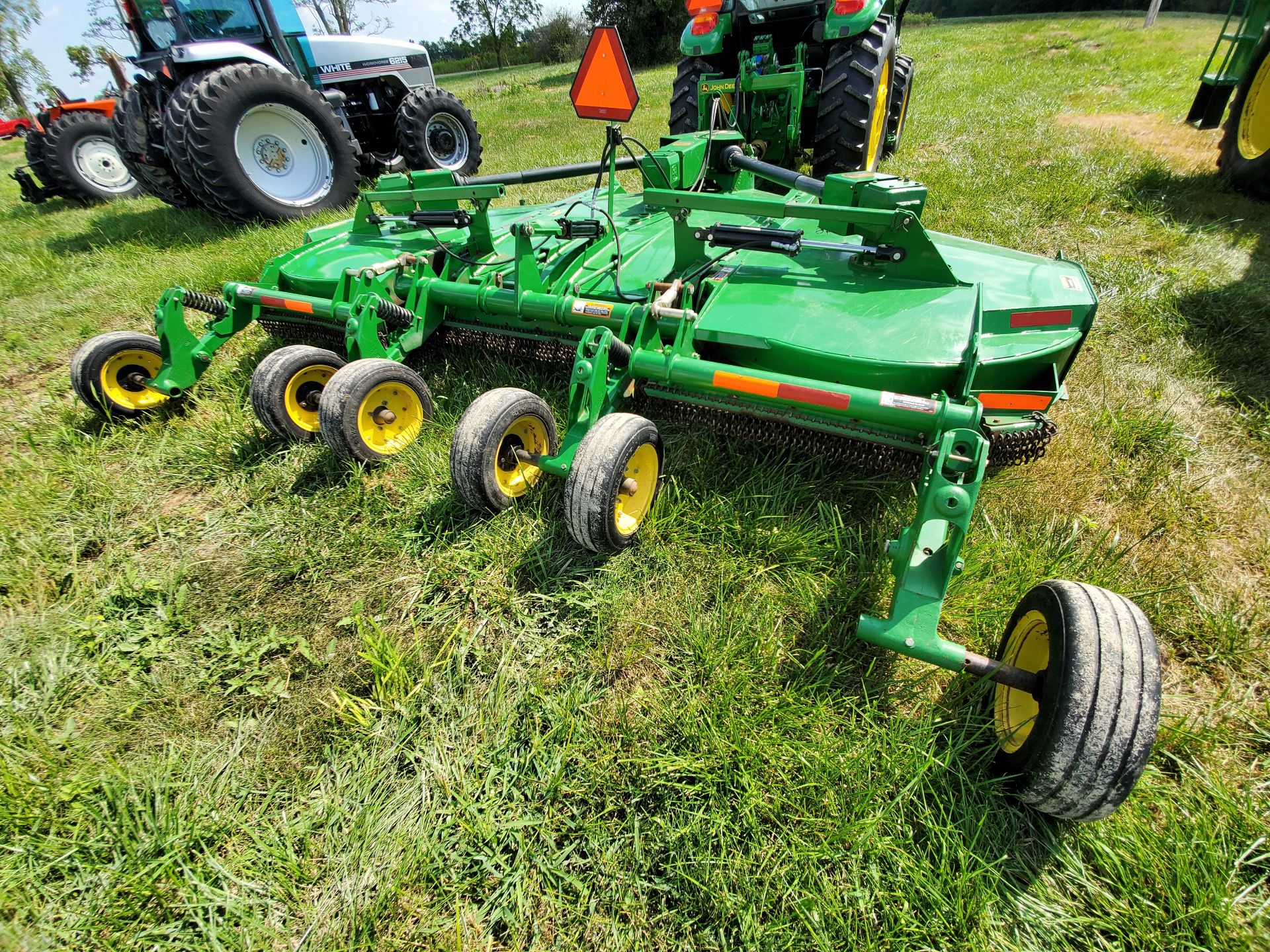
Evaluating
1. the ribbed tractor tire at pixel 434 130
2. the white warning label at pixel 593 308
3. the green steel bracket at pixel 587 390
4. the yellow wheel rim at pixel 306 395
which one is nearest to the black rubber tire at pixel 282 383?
the yellow wheel rim at pixel 306 395

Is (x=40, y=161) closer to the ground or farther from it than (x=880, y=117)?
farther from it

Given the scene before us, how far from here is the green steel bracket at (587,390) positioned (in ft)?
8.09

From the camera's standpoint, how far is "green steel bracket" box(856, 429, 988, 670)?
1.75 m

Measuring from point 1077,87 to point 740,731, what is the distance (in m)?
13.1

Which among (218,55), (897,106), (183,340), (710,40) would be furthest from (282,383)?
(897,106)

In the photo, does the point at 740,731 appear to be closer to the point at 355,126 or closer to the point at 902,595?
the point at 902,595

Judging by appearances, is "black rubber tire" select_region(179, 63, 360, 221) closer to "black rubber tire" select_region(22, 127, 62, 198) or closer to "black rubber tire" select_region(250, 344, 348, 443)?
"black rubber tire" select_region(250, 344, 348, 443)

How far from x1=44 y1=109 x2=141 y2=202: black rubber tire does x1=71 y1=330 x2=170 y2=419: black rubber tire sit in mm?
9029

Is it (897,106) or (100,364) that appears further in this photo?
(897,106)

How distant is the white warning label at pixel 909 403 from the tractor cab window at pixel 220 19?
31.5 ft

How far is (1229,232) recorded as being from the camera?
490 centimetres

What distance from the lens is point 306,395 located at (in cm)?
332

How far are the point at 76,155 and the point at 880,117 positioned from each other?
40.7ft

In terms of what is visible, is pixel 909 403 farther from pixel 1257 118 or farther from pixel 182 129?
pixel 182 129
